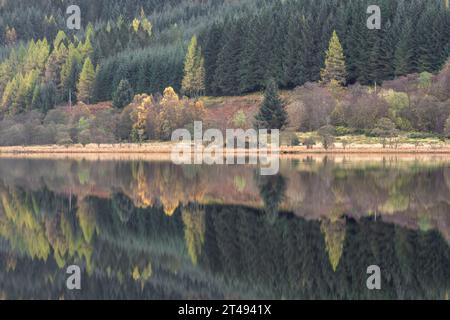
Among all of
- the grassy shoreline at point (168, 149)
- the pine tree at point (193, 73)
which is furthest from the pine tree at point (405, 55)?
the pine tree at point (193, 73)

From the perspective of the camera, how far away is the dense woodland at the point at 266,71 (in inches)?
3209

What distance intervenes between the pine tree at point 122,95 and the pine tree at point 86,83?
14561 millimetres

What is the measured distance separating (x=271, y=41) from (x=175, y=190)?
72.2 metres

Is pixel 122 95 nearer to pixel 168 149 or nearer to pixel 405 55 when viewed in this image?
pixel 168 149

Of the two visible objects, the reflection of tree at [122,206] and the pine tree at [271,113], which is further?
the pine tree at [271,113]

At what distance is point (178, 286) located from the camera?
1672 centimetres

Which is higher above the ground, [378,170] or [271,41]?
[271,41]

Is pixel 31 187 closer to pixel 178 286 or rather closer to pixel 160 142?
pixel 178 286

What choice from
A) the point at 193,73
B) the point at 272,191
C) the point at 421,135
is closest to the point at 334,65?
the point at 193,73

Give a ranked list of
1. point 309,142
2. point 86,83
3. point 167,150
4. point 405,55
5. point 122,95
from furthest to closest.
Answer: point 86,83 < point 122,95 < point 405,55 < point 167,150 < point 309,142

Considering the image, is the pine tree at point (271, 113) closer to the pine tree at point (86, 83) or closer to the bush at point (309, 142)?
the bush at point (309, 142)

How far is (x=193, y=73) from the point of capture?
370 ft

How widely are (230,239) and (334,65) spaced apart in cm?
7734
